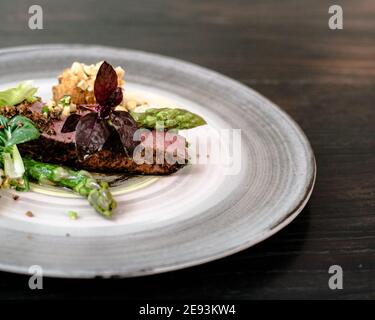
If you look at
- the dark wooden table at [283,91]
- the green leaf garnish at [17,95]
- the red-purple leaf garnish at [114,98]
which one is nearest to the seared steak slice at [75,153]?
the green leaf garnish at [17,95]

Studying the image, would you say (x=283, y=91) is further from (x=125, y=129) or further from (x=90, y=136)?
(x=90, y=136)

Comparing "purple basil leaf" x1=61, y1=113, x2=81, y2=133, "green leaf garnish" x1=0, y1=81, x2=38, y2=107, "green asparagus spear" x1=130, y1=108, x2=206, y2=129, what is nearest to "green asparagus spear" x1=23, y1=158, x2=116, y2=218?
"purple basil leaf" x1=61, y1=113, x2=81, y2=133

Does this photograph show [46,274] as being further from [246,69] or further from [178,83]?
[246,69]

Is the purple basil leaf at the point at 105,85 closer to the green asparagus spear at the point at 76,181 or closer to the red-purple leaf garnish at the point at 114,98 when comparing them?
the red-purple leaf garnish at the point at 114,98

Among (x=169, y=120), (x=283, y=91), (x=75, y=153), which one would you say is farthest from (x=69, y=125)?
(x=283, y=91)

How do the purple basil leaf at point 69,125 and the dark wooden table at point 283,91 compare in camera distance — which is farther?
the purple basil leaf at point 69,125
